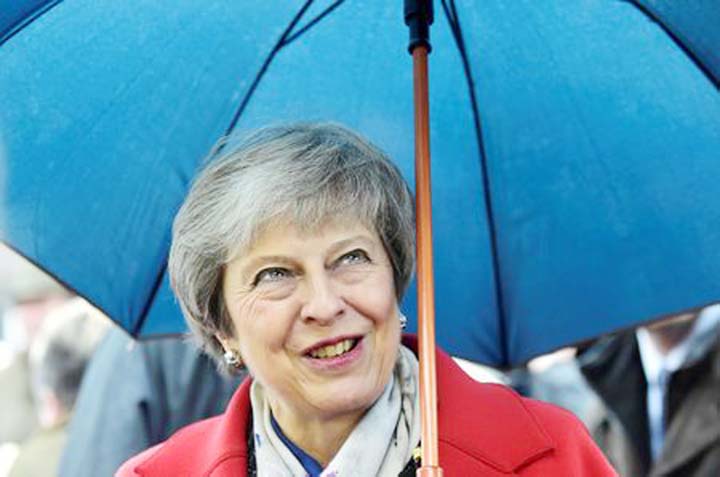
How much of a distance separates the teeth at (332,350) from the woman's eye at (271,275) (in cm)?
17

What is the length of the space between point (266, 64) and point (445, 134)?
484 millimetres

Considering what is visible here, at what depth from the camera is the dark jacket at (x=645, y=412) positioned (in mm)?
4500

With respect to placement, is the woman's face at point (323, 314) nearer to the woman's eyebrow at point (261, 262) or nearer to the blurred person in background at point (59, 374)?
the woman's eyebrow at point (261, 262)

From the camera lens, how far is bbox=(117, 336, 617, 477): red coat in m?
2.76

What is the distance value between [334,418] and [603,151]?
95cm

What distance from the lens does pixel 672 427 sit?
4559 mm

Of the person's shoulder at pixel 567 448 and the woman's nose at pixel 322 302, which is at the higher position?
the woman's nose at pixel 322 302

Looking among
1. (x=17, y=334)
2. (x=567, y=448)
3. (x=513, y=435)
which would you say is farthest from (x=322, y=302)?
(x=17, y=334)

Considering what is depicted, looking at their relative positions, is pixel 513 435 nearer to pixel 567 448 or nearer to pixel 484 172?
pixel 567 448


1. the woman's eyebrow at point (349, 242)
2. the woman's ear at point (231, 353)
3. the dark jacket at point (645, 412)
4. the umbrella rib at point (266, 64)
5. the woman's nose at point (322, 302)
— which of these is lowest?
the dark jacket at point (645, 412)

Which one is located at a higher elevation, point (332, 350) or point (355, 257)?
point (355, 257)

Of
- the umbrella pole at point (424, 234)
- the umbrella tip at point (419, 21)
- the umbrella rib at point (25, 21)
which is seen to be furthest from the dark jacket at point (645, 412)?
the umbrella rib at point (25, 21)

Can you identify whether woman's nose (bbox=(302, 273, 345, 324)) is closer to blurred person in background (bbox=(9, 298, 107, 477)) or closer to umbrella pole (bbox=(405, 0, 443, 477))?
umbrella pole (bbox=(405, 0, 443, 477))

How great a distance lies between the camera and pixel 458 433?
280 cm
